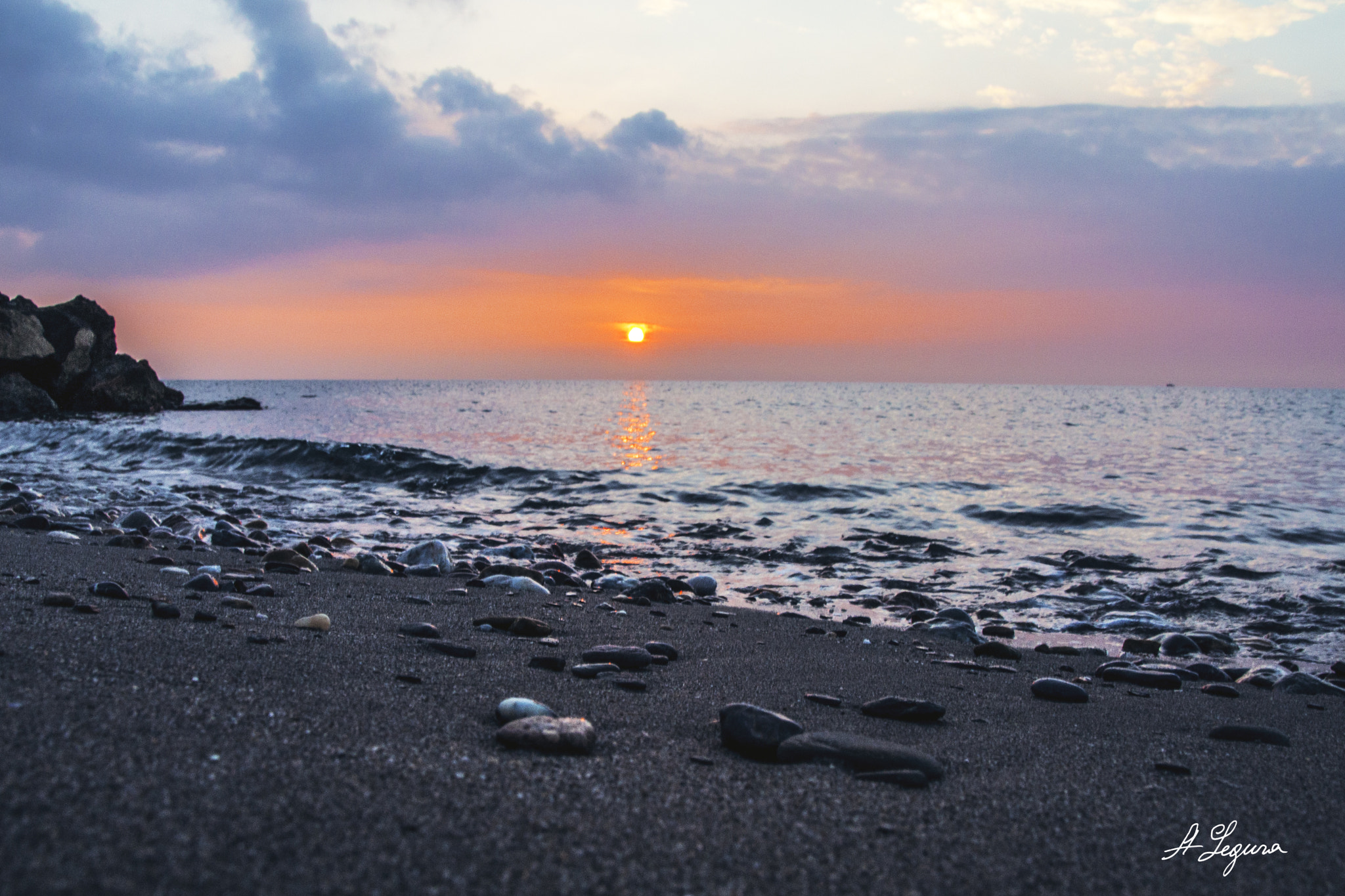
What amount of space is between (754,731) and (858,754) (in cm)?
33

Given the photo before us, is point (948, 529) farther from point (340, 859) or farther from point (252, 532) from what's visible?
point (340, 859)

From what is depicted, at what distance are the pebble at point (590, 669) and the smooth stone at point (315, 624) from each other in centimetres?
128

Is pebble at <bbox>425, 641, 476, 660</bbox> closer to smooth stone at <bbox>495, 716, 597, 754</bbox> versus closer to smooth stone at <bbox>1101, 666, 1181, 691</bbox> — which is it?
smooth stone at <bbox>495, 716, 597, 754</bbox>

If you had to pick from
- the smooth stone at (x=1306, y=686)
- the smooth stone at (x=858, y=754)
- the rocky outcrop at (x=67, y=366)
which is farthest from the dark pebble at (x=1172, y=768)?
the rocky outcrop at (x=67, y=366)

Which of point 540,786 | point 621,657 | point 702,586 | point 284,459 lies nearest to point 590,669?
point 621,657

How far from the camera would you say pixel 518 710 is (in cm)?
251

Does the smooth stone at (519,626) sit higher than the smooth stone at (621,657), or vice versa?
the smooth stone at (621,657)

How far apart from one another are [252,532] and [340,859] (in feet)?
26.3

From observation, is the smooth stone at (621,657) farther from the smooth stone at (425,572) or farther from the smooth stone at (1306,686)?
the smooth stone at (1306,686)

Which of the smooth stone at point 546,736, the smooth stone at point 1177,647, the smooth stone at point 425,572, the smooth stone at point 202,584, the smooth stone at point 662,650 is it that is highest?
the smooth stone at point 546,736

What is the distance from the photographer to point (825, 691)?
3.43 meters

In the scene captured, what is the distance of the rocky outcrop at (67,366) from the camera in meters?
31.8

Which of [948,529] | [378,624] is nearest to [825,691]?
[378,624]
